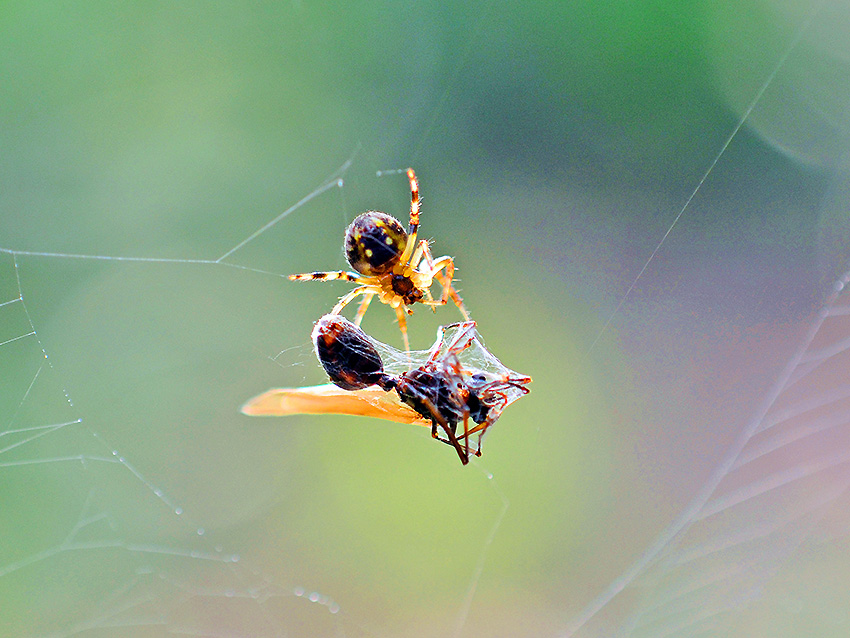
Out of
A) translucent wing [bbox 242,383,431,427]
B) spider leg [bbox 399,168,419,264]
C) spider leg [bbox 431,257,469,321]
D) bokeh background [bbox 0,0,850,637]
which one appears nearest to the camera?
translucent wing [bbox 242,383,431,427]

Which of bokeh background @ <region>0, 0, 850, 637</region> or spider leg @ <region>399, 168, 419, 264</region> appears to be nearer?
spider leg @ <region>399, 168, 419, 264</region>

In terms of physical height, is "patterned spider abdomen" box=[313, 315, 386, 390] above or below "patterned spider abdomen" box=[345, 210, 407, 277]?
below

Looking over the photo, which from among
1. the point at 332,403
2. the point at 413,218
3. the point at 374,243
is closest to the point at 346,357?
the point at 332,403

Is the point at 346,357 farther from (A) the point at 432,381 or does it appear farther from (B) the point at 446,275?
(B) the point at 446,275

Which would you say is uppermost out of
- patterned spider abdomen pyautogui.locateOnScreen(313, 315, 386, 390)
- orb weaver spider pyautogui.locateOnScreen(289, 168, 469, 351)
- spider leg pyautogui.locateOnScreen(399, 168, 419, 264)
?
spider leg pyautogui.locateOnScreen(399, 168, 419, 264)

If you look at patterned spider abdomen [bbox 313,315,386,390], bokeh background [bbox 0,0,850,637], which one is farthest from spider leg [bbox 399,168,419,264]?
bokeh background [bbox 0,0,850,637]

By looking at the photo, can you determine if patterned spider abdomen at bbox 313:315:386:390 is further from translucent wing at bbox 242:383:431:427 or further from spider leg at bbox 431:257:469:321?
spider leg at bbox 431:257:469:321

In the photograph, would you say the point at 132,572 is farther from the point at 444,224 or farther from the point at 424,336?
the point at 444,224

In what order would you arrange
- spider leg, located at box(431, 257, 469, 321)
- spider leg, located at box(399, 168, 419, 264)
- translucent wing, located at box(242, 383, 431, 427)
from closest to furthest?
translucent wing, located at box(242, 383, 431, 427), spider leg, located at box(431, 257, 469, 321), spider leg, located at box(399, 168, 419, 264)

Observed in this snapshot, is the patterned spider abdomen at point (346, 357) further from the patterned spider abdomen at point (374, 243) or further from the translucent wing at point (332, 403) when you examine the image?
the patterned spider abdomen at point (374, 243)
